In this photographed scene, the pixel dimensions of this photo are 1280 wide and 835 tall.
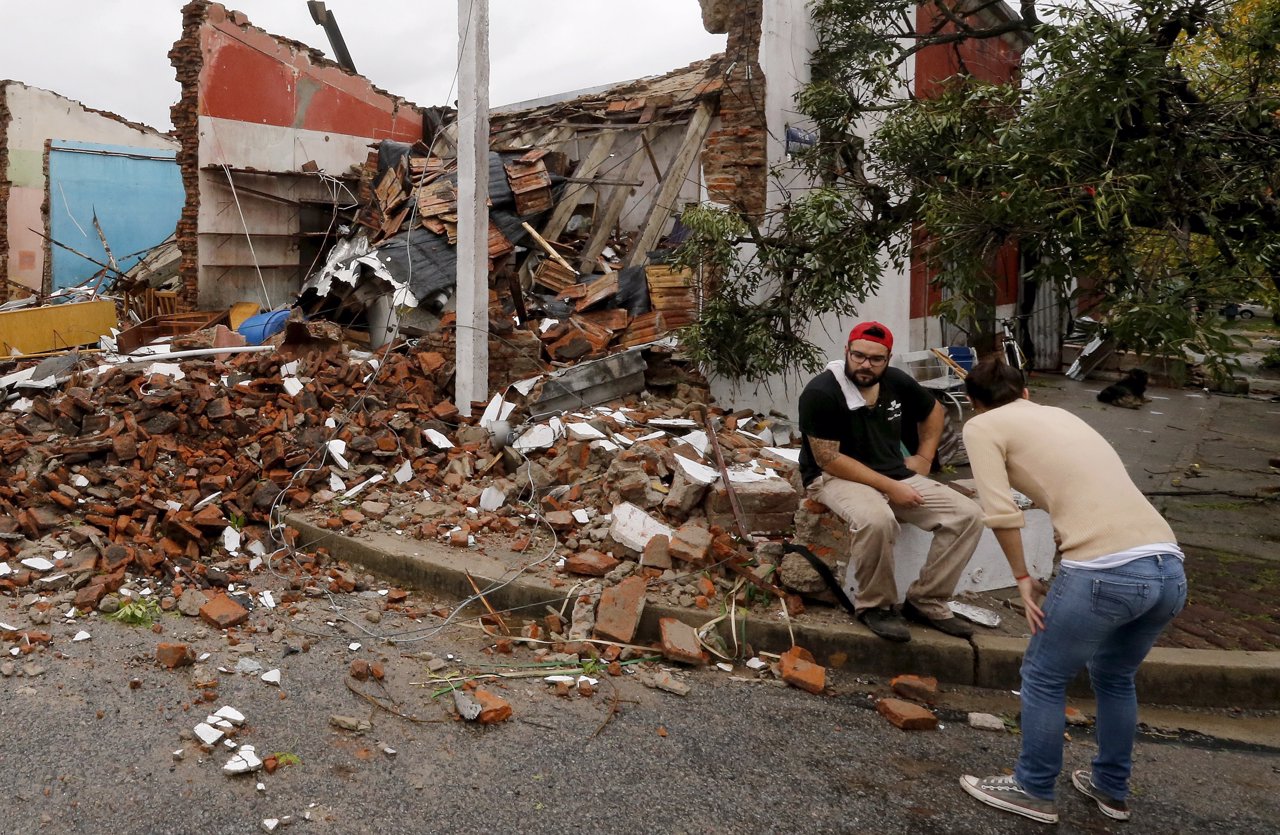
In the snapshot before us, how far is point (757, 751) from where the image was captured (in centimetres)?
401

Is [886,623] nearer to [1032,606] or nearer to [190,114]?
[1032,606]

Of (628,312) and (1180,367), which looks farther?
(628,312)

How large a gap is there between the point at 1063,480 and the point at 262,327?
876cm

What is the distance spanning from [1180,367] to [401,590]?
4422 mm

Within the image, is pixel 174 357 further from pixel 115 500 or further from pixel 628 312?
pixel 628 312

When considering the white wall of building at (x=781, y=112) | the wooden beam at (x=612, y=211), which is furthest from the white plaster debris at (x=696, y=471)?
the wooden beam at (x=612, y=211)

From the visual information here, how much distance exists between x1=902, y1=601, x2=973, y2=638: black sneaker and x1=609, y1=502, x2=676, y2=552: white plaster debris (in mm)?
1456

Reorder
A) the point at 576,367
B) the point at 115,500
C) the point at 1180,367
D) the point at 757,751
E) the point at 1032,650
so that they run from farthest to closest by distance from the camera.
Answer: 1. the point at 576,367
2. the point at 115,500
3. the point at 1180,367
4. the point at 757,751
5. the point at 1032,650

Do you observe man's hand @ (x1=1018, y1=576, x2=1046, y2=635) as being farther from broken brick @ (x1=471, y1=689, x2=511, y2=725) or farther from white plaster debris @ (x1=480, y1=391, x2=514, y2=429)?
white plaster debris @ (x1=480, y1=391, x2=514, y2=429)

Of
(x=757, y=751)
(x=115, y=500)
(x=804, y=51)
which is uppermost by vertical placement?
(x=804, y=51)

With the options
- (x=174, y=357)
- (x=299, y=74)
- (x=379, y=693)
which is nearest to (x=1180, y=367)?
(x=379, y=693)

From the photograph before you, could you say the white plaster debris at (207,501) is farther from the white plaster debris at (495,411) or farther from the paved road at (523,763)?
the white plaster debris at (495,411)

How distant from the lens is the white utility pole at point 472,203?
800 cm

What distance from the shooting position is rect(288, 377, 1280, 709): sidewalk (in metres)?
4.88
